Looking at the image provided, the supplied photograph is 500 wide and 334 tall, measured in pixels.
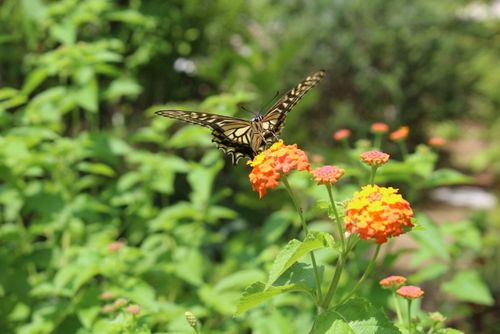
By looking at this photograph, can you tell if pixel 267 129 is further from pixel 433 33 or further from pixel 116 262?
pixel 433 33

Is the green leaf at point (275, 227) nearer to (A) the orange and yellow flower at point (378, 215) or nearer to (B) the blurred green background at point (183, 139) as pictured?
(B) the blurred green background at point (183, 139)

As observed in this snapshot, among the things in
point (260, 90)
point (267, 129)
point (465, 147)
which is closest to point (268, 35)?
point (260, 90)

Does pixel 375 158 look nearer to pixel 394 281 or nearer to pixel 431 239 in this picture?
pixel 394 281

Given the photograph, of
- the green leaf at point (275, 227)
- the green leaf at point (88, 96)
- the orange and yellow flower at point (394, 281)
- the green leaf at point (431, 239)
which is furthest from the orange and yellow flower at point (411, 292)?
the green leaf at point (88, 96)

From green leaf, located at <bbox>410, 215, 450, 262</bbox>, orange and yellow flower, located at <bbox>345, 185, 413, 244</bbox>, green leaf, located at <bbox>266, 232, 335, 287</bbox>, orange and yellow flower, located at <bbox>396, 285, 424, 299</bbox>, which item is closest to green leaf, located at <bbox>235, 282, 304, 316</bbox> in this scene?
green leaf, located at <bbox>266, 232, 335, 287</bbox>

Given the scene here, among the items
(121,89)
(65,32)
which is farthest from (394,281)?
(65,32)
